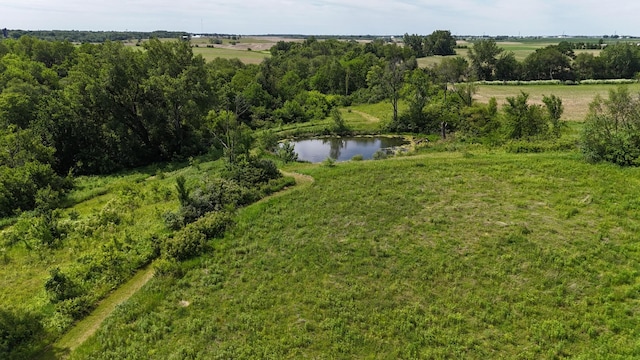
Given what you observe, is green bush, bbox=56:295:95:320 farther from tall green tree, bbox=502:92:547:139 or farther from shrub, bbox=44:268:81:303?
tall green tree, bbox=502:92:547:139

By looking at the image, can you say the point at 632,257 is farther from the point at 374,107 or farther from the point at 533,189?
the point at 374,107

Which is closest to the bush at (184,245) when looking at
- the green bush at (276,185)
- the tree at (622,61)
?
the green bush at (276,185)

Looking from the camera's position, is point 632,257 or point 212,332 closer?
point 212,332

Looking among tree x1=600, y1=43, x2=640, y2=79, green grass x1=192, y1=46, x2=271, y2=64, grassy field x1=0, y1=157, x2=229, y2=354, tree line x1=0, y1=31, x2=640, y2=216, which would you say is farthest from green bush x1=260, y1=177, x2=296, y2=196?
tree x1=600, y1=43, x2=640, y2=79

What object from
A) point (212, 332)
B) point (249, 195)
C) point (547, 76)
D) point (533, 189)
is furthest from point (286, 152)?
point (547, 76)

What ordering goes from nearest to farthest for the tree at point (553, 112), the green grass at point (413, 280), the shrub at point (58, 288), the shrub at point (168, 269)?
1. the green grass at point (413, 280)
2. the shrub at point (58, 288)
3. the shrub at point (168, 269)
4. the tree at point (553, 112)

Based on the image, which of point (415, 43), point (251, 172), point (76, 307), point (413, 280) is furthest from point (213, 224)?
point (415, 43)

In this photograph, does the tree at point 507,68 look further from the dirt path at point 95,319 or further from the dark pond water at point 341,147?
the dirt path at point 95,319

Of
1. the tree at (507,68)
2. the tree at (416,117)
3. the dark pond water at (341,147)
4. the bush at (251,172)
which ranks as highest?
the tree at (507,68)
